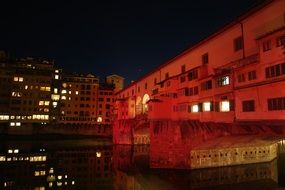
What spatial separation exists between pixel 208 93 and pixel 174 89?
978cm

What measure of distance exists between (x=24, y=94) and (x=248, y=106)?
78028mm

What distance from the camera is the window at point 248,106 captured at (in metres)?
21.7

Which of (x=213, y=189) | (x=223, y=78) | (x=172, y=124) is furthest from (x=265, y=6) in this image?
(x=213, y=189)

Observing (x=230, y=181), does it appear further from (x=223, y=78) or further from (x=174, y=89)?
(x=174, y=89)

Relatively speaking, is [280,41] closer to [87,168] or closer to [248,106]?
[248,106]

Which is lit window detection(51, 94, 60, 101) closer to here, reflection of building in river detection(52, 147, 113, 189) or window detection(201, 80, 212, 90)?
reflection of building in river detection(52, 147, 113, 189)

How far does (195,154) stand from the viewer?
107ft

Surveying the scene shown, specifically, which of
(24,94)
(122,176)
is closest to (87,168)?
(122,176)

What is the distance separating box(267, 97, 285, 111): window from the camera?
18.6m

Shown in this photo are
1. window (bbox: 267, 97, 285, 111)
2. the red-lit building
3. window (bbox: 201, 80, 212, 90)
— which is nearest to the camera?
window (bbox: 267, 97, 285, 111)

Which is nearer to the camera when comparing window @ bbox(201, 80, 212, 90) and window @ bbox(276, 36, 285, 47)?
window @ bbox(276, 36, 285, 47)

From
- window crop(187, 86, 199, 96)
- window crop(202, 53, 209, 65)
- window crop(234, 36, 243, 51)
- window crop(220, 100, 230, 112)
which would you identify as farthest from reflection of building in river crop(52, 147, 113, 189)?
window crop(234, 36, 243, 51)

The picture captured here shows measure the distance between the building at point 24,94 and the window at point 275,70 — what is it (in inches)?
3026

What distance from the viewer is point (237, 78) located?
23.6 metres
